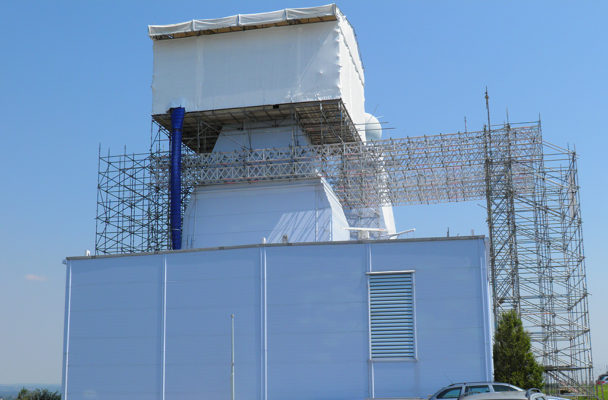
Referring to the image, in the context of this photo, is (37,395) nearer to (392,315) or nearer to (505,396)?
(392,315)

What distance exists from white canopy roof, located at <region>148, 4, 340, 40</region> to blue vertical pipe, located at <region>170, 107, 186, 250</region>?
181 inches

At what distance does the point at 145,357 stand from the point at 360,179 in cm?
1873

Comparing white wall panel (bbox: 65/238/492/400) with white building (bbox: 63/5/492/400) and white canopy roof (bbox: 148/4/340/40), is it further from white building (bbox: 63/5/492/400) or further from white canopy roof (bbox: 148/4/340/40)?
white canopy roof (bbox: 148/4/340/40)

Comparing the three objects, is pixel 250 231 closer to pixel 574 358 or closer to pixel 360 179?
pixel 360 179

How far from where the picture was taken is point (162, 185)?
43.3m

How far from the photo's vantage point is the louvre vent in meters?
25.3

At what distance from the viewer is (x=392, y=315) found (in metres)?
25.6

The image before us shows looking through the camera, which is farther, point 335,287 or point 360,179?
point 360,179

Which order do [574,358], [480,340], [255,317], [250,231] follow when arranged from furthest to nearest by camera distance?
[250,231] → [574,358] → [255,317] → [480,340]

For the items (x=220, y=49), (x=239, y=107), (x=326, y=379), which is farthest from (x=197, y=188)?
(x=326, y=379)

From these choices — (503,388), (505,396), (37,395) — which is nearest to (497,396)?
(505,396)

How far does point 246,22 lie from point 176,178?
9665mm

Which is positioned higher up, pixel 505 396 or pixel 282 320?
pixel 282 320

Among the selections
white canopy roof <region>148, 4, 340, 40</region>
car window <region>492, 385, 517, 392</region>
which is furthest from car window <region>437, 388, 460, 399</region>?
white canopy roof <region>148, 4, 340, 40</region>
